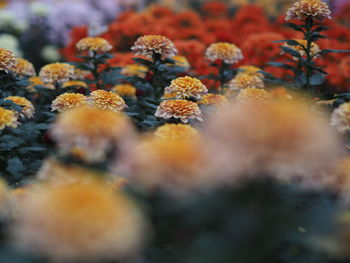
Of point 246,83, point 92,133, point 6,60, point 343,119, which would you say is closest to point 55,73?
point 6,60

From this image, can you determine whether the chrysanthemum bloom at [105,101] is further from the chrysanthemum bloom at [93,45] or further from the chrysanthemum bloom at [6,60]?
the chrysanthemum bloom at [93,45]

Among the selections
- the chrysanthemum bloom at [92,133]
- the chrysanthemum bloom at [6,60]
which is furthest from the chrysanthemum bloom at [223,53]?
the chrysanthemum bloom at [92,133]

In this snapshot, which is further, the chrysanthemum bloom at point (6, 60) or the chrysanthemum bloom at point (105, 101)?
the chrysanthemum bloom at point (6, 60)

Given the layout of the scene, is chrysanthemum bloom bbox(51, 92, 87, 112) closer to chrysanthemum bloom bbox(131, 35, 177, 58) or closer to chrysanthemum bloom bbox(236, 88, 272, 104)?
chrysanthemum bloom bbox(131, 35, 177, 58)

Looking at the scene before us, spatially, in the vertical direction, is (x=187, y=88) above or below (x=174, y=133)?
above

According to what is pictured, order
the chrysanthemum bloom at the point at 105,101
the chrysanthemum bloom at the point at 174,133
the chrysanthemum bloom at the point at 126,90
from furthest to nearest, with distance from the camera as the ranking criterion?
the chrysanthemum bloom at the point at 126,90, the chrysanthemum bloom at the point at 105,101, the chrysanthemum bloom at the point at 174,133

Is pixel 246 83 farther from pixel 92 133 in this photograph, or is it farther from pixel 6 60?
pixel 92 133
